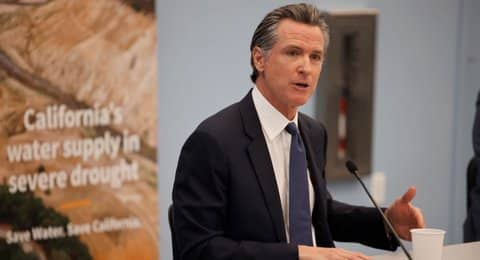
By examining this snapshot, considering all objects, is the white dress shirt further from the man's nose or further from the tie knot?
the man's nose

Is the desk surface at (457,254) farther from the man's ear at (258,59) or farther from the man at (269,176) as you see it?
the man's ear at (258,59)

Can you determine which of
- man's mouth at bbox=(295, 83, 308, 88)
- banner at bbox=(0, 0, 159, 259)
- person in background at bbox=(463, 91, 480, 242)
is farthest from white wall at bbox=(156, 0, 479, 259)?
man's mouth at bbox=(295, 83, 308, 88)

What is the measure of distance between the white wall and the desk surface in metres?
1.68

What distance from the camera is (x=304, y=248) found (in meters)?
2.05

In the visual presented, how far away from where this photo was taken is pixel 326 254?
6.49 feet

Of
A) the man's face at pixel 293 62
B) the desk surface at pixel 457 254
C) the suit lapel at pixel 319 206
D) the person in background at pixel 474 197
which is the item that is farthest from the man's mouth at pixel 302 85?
the person in background at pixel 474 197

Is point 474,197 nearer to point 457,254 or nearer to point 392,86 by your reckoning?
point 457,254

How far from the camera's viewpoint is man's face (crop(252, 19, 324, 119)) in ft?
7.32

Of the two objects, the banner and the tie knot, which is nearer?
the tie knot

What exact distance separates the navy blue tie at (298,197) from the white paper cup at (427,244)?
320 mm

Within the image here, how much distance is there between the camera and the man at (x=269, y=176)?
6.92ft

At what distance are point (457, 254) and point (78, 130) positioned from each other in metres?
1.77

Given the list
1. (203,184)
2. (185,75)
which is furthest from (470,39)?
(203,184)

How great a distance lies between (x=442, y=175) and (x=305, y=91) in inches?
102
